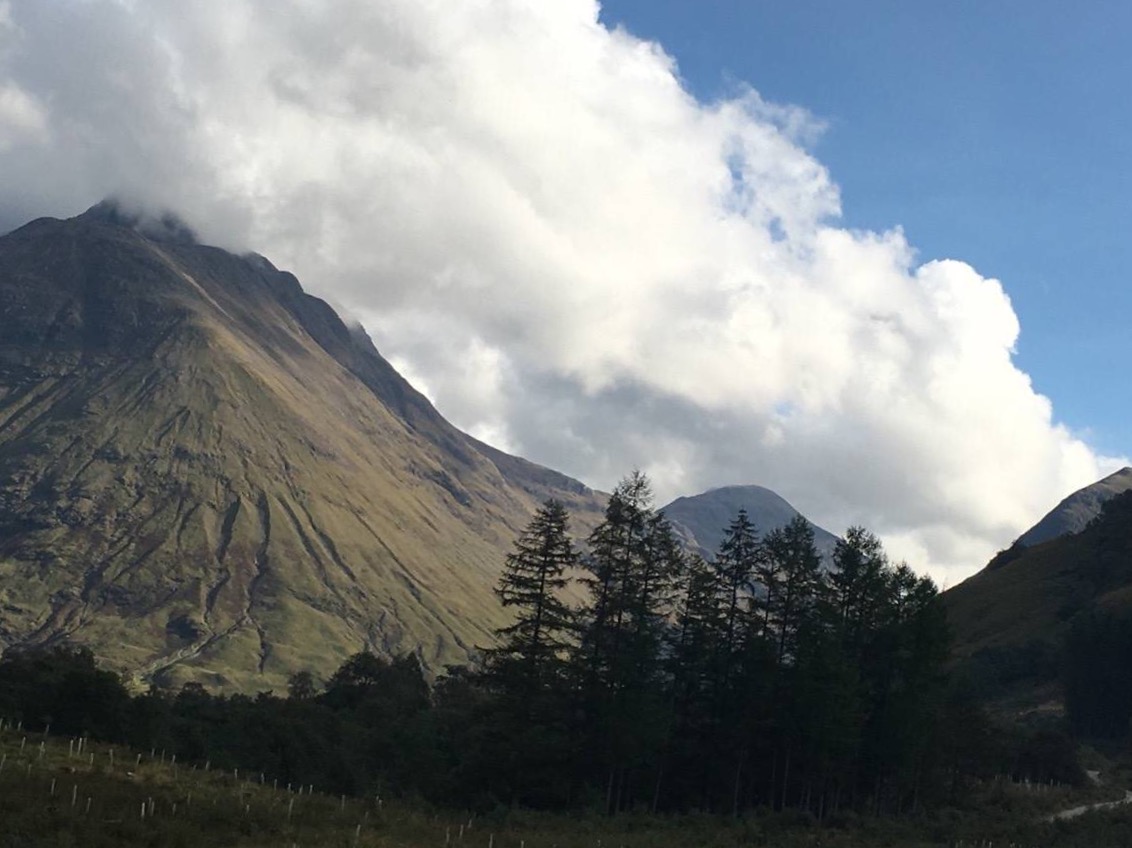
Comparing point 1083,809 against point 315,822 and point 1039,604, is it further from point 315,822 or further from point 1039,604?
point 1039,604

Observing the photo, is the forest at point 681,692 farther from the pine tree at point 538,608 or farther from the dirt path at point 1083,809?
the dirt path at point 1083,809

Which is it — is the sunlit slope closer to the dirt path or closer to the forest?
the dirt path

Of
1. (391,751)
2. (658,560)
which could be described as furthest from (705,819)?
(391,751)

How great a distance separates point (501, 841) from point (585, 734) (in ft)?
48.3

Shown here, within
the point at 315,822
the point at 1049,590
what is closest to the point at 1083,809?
the point at 315,822

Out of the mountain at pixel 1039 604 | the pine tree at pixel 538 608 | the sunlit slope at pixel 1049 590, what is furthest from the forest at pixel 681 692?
the sunlit slope at pixel 1049 590

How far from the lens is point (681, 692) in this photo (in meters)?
54.2

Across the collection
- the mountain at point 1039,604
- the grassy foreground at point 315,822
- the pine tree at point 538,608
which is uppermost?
the mountain at point 1039,604

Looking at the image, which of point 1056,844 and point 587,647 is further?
point 587,647

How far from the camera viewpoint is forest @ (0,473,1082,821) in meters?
48.6

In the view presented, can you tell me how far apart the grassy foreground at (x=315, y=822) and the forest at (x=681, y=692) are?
4101mm

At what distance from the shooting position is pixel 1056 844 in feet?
137

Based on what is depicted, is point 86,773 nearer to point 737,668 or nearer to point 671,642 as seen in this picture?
point 671,642

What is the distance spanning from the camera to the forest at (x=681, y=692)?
4859cm
